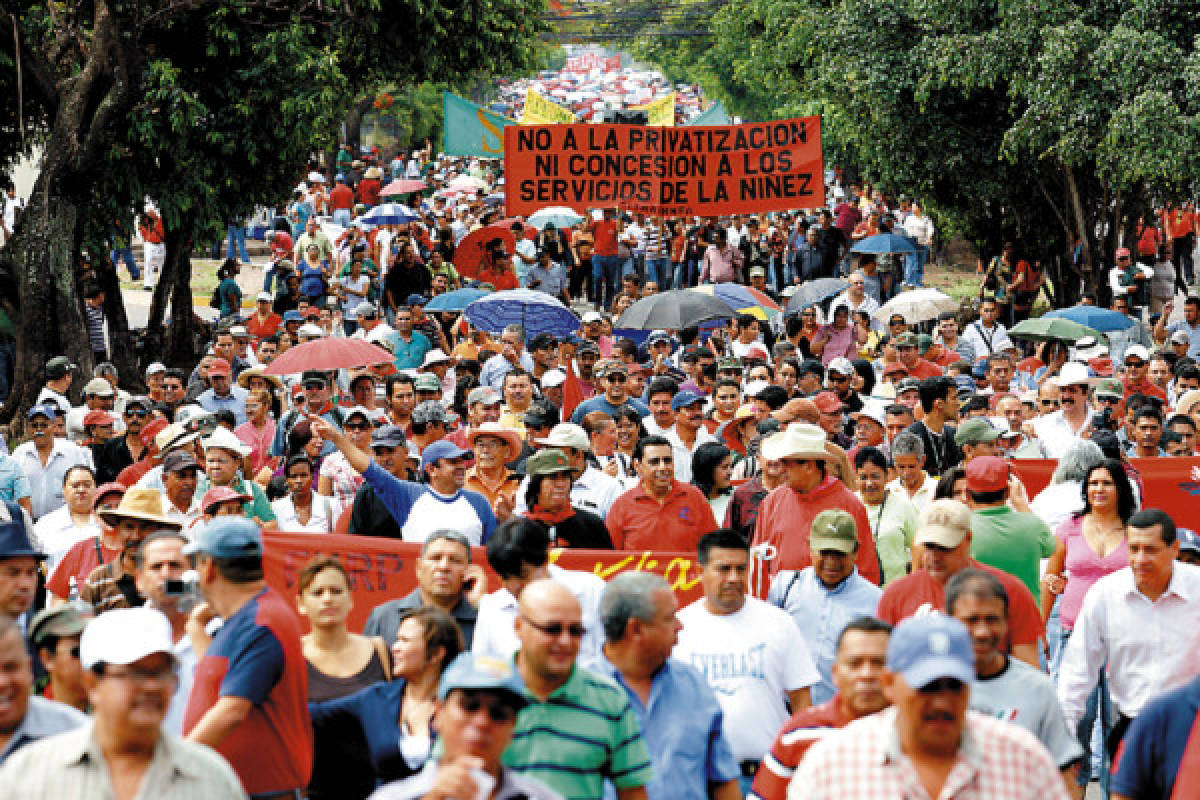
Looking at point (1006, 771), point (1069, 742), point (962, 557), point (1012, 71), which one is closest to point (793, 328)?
point (1012, 71)

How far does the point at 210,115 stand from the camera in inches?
749

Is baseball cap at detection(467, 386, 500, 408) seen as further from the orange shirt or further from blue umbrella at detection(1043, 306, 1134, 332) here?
blue umbrella at detection(1043, 306, 1134, 332)

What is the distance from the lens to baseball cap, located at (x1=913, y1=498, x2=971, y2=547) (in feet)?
22.0

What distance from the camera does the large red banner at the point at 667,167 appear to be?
63.2 feet

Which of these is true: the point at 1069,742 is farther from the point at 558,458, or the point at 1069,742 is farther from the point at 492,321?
the point at 492,321

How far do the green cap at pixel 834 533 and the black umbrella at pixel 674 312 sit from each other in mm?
8198

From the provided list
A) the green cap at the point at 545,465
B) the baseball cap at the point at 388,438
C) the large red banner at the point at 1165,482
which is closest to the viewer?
the green cap at the point at 545,465

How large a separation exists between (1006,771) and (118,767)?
2216 millimetres

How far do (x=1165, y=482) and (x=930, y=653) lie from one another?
7.14 metres

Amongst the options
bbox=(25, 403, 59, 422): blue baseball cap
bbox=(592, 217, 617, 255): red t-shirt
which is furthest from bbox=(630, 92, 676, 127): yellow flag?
bbox=(25, 403, 59, 422): blue baseball cap

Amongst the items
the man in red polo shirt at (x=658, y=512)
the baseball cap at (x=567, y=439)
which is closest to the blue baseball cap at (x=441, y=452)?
the baseball cap at (x=567, y=439)

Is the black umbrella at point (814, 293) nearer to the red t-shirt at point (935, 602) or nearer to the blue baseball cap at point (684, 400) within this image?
the blue baseball cap at point (684, 400)

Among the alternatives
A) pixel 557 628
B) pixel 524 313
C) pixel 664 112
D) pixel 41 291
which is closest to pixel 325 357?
pixel 524 313

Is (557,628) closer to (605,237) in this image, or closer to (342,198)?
(605,237)
